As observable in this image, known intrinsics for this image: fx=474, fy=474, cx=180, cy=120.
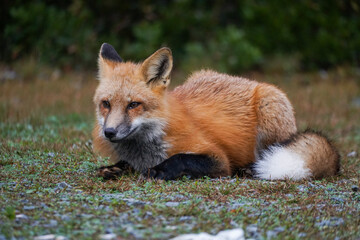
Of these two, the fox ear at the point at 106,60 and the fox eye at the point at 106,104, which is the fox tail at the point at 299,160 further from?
the fox ear at the point at 106,60

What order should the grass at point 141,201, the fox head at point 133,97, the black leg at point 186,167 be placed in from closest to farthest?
the grass at point 141,201, the fox head at point 133,97, the black leg at point 186,167

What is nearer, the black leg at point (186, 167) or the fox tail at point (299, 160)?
the black leg at point (186, 167)

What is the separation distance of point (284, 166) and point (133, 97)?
66.2 inches

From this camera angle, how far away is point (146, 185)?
14.2 feet

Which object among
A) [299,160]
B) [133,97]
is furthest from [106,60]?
[299,160]

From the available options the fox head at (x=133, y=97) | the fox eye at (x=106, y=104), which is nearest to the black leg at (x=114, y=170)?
the fox head at (x=133, y=97)

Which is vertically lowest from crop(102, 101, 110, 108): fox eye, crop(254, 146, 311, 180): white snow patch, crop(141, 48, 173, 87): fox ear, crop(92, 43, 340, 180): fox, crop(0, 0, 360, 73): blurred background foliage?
crop(254, 146, 311, 180): white snow patch

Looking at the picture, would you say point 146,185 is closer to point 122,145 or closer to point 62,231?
point 122,145

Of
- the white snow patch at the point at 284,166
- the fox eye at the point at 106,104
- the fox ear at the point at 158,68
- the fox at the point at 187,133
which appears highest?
the fox ear at the point at 158,68

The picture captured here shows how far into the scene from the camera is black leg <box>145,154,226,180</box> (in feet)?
15.1

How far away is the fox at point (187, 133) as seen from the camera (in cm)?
464

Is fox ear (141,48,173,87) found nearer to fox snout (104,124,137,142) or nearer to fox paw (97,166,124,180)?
fox snout (104,124,137,142)

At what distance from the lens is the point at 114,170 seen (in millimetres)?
4859

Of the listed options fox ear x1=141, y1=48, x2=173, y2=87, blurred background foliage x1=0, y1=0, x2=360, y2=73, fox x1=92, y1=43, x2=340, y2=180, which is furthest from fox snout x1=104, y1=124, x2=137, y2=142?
blurred background foliage x1=0, y1=0, x2=360, y2=73
